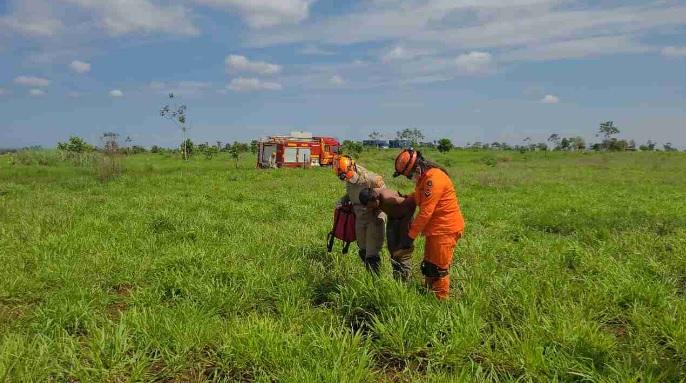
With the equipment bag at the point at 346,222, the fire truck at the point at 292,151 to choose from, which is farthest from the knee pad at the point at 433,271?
the fire truck at the point at 292,151

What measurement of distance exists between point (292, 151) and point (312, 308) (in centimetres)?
3033

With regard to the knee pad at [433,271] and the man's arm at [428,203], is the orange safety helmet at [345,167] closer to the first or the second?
the man's arm at [428,203]

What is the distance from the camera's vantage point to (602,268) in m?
6.57

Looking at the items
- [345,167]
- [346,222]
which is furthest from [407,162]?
[346,222]

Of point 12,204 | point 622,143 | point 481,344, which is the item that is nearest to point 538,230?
point 481,344

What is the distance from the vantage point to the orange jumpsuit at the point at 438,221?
5.06m

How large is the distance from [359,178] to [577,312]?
273 centimetres

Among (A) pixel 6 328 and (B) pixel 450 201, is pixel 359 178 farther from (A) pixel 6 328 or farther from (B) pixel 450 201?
(A) pixel 6 328

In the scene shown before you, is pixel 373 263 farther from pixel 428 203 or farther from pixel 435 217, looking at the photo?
pixel 428 203

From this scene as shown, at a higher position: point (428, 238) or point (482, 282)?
point (428, 238)

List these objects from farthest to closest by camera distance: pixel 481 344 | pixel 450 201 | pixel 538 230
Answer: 1. pixel 538 230
2. pixel 450 201
3. pixel 481 344

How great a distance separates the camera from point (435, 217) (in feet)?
17.1

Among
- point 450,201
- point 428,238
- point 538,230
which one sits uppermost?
point 450,201

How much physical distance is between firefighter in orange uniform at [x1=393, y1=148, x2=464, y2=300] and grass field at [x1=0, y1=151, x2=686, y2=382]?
0.30 m
